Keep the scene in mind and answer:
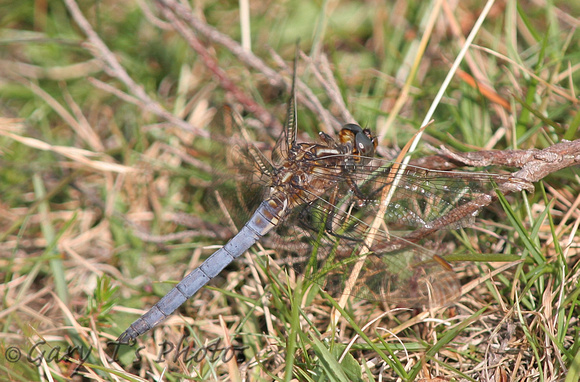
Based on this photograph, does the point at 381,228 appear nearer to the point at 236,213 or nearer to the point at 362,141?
the point at 362,141

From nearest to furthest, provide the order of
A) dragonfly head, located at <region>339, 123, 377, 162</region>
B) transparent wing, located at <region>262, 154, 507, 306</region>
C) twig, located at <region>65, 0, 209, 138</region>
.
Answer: transparent wing, located at <region>262, 154, 507, 306</region> → dragonfly head, located at <region>339, 123, 377, 162</region> → twig, located at <region>65, 0, 209, 138</region>

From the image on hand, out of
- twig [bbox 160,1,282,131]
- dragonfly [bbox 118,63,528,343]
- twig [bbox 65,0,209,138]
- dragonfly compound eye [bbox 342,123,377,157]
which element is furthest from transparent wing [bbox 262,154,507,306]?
twig [bbox 65,0,209,138]

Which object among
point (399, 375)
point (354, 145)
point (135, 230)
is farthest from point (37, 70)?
point (399, 375)

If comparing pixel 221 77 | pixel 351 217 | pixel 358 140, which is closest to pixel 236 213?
pixel 351 217

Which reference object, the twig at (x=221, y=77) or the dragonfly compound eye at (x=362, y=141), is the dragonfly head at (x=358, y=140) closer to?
the dragonfly compound eye at (x=362, y=141)

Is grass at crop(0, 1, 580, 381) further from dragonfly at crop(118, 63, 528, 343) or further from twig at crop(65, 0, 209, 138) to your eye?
dragonfly at crop(118, 63, 528, 343)

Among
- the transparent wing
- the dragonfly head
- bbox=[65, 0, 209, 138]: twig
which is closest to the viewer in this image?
the transparent wing

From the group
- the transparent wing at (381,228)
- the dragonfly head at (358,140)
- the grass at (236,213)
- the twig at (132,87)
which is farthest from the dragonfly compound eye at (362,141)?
the twig at (132,87)
